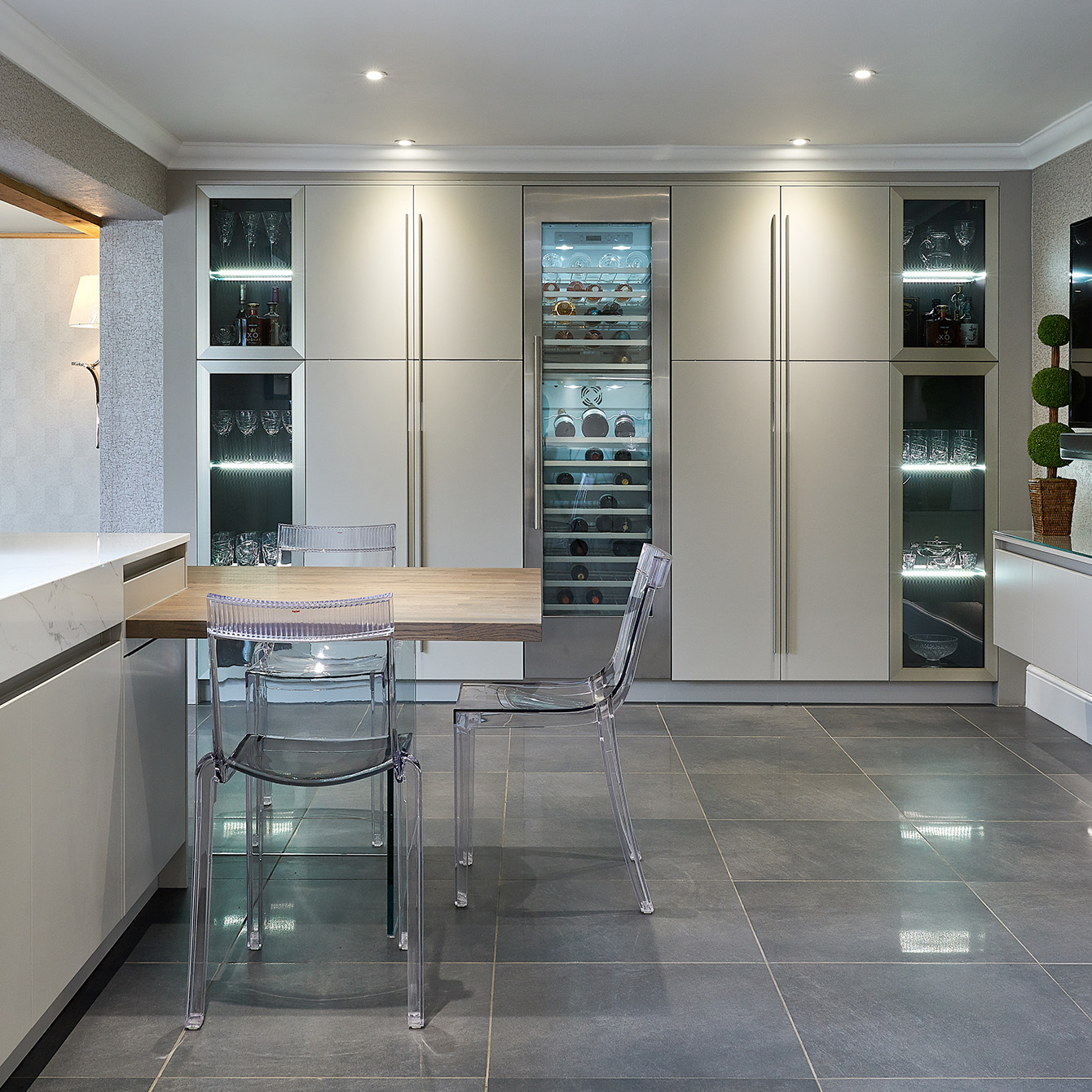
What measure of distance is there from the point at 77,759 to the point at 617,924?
4.44 feet

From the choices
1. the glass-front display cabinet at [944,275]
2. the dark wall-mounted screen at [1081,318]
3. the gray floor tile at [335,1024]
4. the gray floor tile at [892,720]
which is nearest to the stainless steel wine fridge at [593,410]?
the gray floor tile at [892,720]

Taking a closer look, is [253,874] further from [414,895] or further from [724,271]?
[724,271]

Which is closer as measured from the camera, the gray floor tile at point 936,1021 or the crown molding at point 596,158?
the gray floor tile at point 936,1021

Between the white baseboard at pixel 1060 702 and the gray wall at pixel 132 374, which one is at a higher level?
the gray wall at pixel 132 374

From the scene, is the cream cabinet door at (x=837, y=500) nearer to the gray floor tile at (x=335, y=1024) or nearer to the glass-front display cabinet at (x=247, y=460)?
the glass-front display cabinet at (x=247, y=460)

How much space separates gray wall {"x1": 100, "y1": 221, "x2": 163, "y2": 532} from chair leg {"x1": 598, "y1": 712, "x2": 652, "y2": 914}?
117 inches

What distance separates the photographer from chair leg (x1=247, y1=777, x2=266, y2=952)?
252 cm

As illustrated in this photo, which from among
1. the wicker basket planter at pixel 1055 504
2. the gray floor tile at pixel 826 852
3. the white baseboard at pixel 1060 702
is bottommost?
the gray floor tile at pixel 826 852

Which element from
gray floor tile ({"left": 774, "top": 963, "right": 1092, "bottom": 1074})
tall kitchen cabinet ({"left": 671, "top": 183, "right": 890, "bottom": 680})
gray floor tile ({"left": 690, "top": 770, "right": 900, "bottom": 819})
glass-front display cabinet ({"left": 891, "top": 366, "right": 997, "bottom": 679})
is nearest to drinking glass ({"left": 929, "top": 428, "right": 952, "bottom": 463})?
glass-front display cabinet ({"left": 891, "top": 366, "right": 997, "bottom": 679})

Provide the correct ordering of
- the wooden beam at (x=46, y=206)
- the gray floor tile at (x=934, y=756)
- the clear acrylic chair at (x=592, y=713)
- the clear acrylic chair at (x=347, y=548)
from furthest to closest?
the wooden beam at (x=46, y=206)
the gray floor tile at (x=934, y=756)
the clear acrylic chair at (x=347, y=548)
the clear acrylic chair at (x=592, y=713)

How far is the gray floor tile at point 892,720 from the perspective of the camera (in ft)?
14.6

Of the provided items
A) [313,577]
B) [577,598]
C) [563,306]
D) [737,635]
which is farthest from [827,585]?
[313,577]

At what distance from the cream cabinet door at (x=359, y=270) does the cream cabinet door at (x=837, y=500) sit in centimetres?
190

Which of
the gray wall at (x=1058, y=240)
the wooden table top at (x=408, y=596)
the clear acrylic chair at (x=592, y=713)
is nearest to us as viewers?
the wooden table top at (x=408, y=596)
